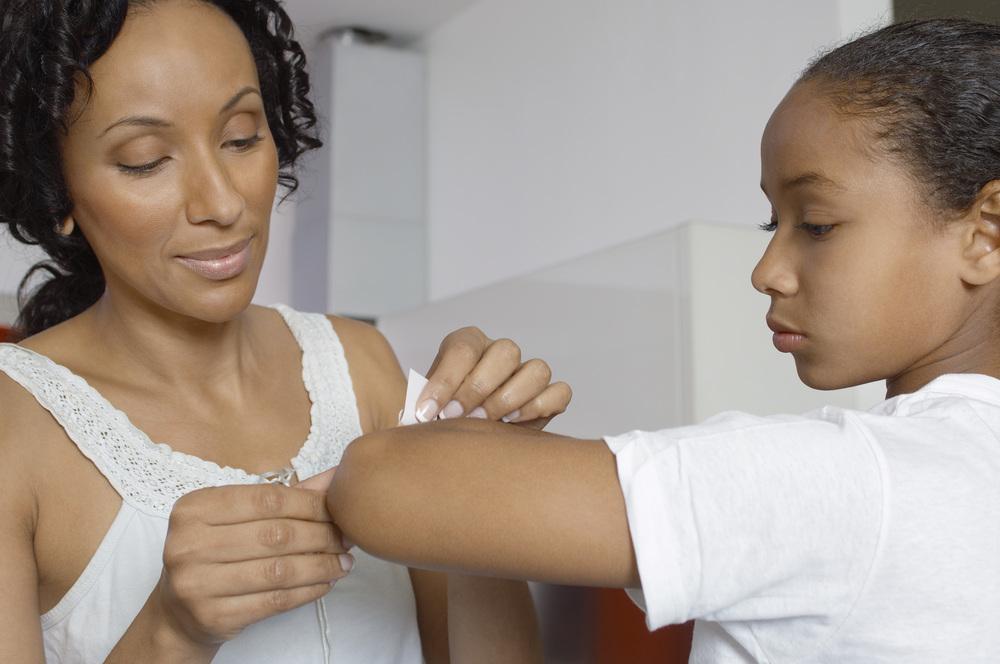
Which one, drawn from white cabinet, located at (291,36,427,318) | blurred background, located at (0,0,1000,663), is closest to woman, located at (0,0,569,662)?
blurred background, located at (0,0,1000,663)

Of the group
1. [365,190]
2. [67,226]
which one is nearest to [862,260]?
[67,226]

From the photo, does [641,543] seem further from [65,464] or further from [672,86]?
[672,86]

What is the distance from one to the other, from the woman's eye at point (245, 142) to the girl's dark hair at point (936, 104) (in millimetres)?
576

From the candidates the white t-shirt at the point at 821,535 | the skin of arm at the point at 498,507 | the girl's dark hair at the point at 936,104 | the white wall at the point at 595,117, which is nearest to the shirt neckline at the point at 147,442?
the skin of arm at the point at 498,507

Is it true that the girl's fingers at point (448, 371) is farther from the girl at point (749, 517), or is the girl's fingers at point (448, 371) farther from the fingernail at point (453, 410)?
the girl at point (749, 517)

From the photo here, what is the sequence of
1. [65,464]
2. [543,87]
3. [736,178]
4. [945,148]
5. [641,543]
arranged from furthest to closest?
[543,87], [736,178], [65,464], [945,148], [641,543]

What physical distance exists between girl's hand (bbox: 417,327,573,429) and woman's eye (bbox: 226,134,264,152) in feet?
1.11

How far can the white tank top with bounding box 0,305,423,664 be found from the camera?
1033 mm

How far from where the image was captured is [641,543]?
59 cm

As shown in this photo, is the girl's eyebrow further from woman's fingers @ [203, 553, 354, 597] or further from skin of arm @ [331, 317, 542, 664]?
woman's fingers @ [203, 553, 354, 597]

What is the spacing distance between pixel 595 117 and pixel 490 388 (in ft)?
10.1

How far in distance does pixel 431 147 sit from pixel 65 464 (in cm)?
402

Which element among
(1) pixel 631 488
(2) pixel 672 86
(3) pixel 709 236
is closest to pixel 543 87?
(2) pixel 672 86

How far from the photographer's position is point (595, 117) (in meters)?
3.83
